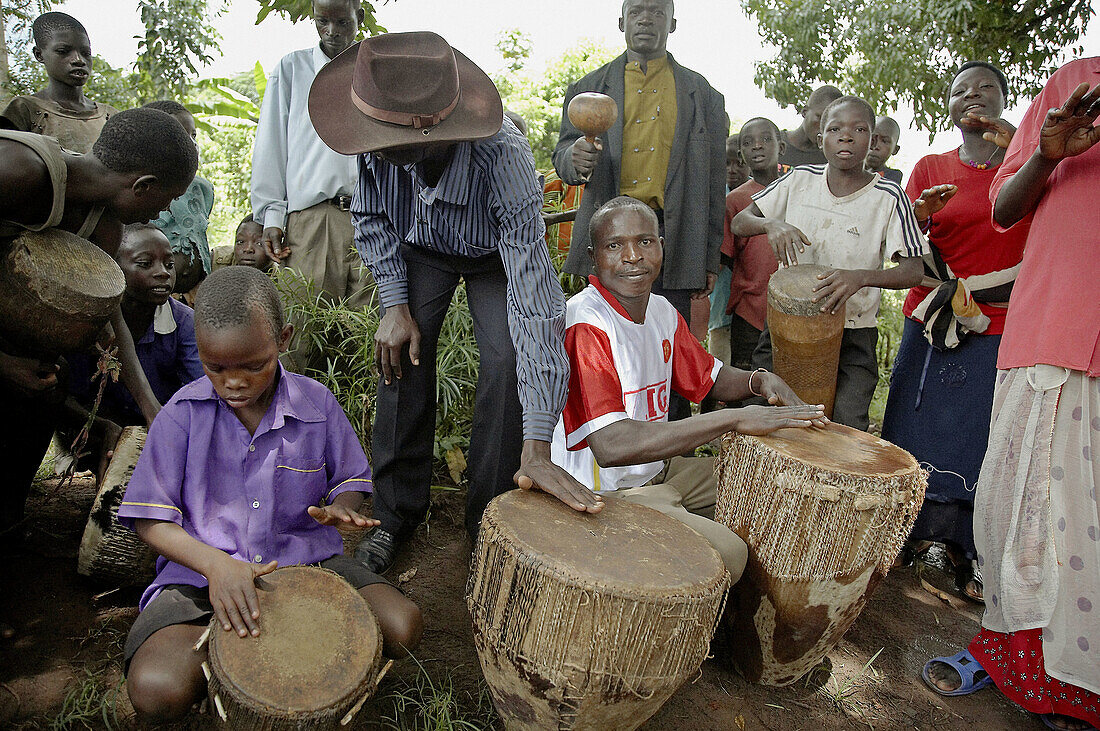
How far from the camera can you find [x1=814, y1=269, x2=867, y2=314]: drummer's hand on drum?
2.90 meters

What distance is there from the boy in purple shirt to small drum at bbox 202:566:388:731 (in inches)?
2.0

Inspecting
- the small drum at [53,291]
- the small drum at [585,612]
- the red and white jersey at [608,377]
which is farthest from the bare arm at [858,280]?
the small drum at [53,291]

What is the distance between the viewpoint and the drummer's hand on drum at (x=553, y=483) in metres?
1.96

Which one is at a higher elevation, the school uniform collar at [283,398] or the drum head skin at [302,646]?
the school uniform collar at [283,398]

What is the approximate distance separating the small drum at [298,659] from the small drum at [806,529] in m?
1.20

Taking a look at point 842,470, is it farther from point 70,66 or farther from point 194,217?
point 70,66

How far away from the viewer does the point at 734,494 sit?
7.80 ft

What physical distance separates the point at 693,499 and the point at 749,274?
1.77 meters

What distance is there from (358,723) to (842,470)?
1.53 m

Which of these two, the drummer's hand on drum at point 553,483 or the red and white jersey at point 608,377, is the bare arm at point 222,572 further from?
the red and white jersey at point 608,377

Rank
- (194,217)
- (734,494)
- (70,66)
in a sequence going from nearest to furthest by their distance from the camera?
1. (734,494)
2. (194,217)
3. (70,66)

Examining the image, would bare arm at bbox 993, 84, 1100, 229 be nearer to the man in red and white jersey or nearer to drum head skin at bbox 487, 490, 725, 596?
the man in red and white jersey

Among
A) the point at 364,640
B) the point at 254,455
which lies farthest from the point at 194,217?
the point at 364,640

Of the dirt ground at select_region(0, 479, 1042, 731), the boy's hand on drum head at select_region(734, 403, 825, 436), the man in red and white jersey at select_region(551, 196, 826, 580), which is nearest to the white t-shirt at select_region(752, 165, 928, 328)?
the man in red and white jersey at select_region(551, 196, 826, 580)
